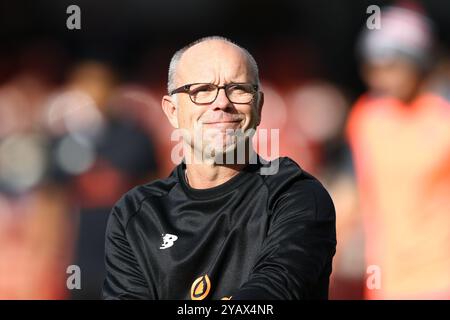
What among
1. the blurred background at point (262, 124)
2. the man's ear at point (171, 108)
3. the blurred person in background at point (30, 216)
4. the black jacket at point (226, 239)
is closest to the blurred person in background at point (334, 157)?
the blurred background at point (262, 124)

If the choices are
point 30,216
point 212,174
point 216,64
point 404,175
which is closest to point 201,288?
point 212,174

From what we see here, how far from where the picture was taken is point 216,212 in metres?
2.66

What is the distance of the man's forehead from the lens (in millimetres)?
2693

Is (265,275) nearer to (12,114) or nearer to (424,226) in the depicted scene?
(424,226)

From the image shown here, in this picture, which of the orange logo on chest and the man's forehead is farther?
the man's forehead

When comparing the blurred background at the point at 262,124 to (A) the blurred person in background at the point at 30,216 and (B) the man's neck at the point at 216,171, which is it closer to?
(A) the blurred person in background at the point at 30,216

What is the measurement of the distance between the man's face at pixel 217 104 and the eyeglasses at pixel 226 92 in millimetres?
12

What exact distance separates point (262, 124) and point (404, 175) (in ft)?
3.53

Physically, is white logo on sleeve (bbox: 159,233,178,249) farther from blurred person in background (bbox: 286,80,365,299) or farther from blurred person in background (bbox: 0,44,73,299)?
blurred person in background (bbox: 0,44,73,299)

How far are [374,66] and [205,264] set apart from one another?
11.0 feet

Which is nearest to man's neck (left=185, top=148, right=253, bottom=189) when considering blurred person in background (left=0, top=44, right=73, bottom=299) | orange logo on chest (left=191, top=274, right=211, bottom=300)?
orange logo on chest (left=191, top=274, right=211, bottom=300)

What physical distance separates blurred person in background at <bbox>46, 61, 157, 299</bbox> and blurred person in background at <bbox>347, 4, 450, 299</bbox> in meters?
1.37

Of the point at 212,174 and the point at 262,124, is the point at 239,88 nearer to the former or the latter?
the point at 212,174
